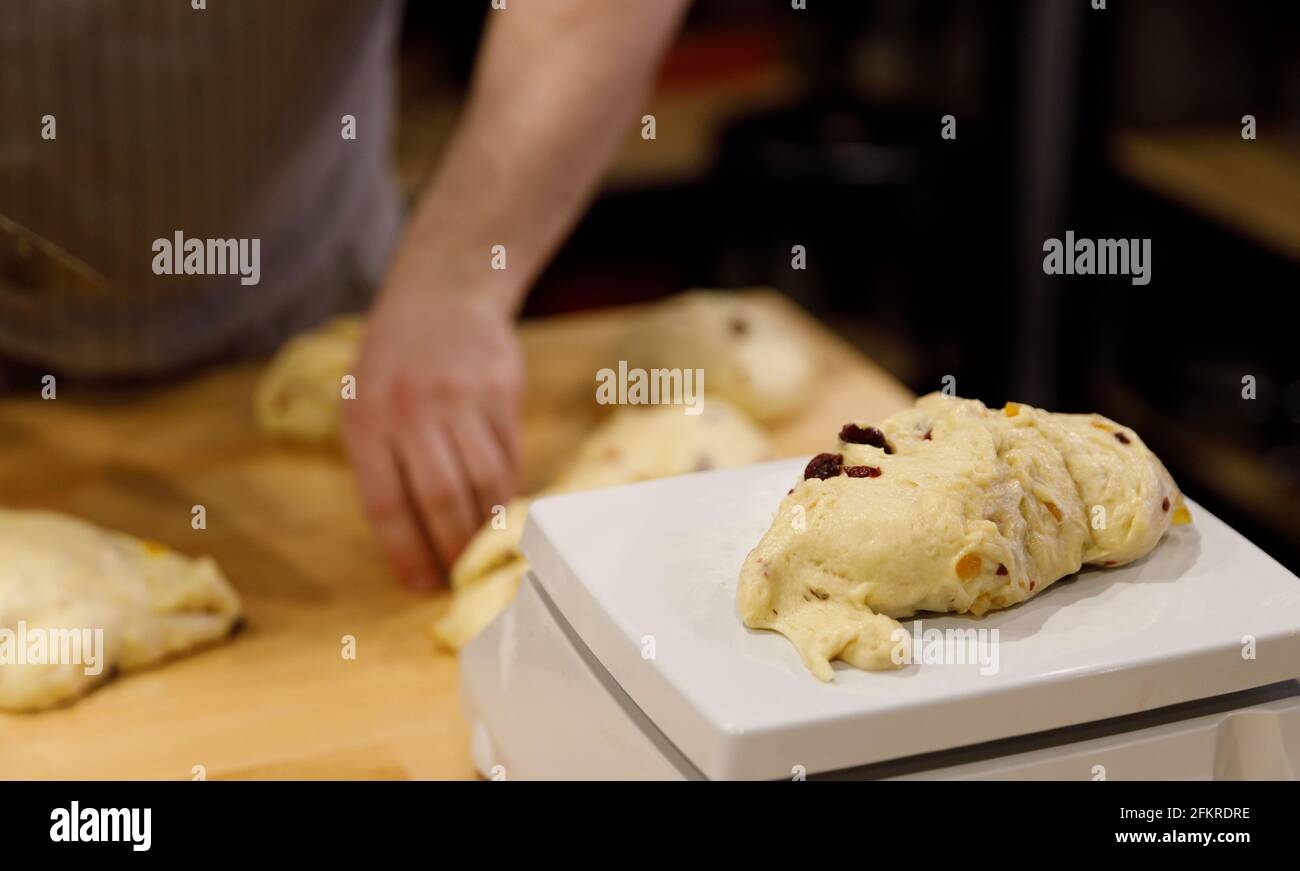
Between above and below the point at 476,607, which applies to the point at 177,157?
above

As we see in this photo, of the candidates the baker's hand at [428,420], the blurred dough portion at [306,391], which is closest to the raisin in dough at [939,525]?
the baker's hand at [428,420]

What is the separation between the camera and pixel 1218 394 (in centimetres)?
299

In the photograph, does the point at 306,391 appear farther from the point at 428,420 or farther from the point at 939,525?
the point at 939,525

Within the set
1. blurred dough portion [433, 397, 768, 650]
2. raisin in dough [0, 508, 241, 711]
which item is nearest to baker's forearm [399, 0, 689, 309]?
blurred dough portion [433, 397, 768, 650]

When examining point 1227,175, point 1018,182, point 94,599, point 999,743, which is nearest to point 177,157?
point 94,599

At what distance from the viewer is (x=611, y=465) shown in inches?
62.8

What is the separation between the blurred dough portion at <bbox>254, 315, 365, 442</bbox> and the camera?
5.86 feet

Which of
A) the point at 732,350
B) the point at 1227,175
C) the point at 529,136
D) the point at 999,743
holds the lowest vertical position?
the point at 999,743

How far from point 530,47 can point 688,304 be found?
0.50 meters

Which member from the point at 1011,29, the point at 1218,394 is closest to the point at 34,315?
the point at 1011,29

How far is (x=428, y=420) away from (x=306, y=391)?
36 centimetres

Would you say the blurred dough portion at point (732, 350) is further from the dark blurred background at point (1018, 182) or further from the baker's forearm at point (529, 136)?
the dark blurred background at point (1018, 182)

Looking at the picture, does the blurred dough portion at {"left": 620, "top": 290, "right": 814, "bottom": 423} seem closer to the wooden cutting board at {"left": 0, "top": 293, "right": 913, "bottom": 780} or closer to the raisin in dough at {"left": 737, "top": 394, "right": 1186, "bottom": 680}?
the wooden cutting board at {"left": 0, "top": 293, "right": 913, "bottom": 780}
